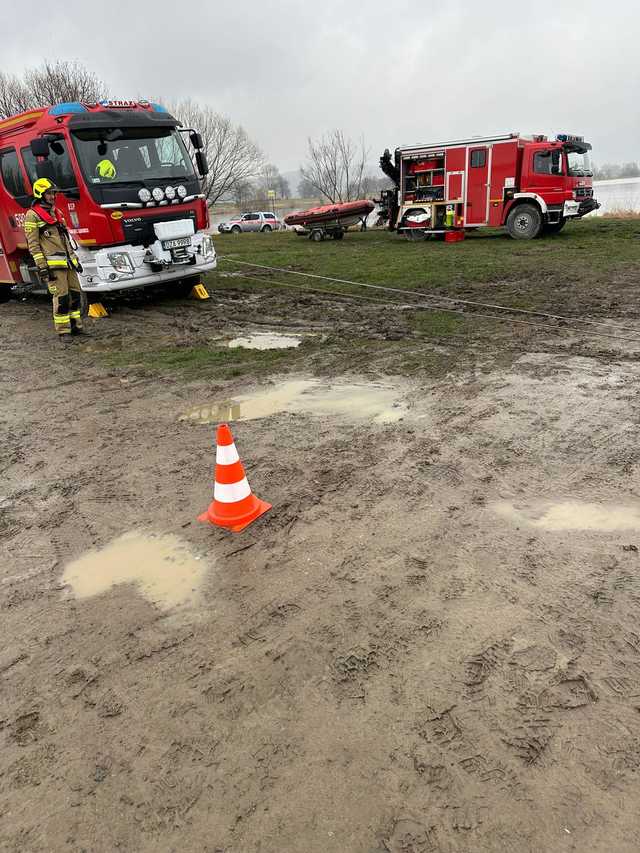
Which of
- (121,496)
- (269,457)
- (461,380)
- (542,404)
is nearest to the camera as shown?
(121,496)

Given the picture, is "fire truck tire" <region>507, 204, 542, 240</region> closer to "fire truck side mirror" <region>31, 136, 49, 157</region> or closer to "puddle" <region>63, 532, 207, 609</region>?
"fire truck side mirror" <region>31, 136, 49, 157</region>

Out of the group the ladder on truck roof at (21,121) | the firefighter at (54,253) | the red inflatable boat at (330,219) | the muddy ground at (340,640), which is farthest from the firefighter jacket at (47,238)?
the red inflatable boat at (330,219)

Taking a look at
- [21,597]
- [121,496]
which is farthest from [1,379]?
[21,597]

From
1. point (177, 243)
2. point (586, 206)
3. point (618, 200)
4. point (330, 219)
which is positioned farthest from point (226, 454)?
point (618, 200)

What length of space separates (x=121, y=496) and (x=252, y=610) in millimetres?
1549

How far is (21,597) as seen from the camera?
283 cm

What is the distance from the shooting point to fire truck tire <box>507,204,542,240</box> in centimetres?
1733

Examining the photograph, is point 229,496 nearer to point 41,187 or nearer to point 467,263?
point 41,187

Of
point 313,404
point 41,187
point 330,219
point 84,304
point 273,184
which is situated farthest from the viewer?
point 273,184

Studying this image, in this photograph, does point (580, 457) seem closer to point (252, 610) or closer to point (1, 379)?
point (252, 610)

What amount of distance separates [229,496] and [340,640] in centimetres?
121

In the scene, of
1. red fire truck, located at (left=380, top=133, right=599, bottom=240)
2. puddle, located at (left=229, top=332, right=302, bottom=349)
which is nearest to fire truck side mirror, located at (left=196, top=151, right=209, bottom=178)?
puddle, located at (left=229, top=332, right=302, bottom=349)

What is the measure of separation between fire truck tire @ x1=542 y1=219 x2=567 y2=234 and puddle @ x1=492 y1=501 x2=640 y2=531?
16572mm

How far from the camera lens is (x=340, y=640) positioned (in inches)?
96.0
